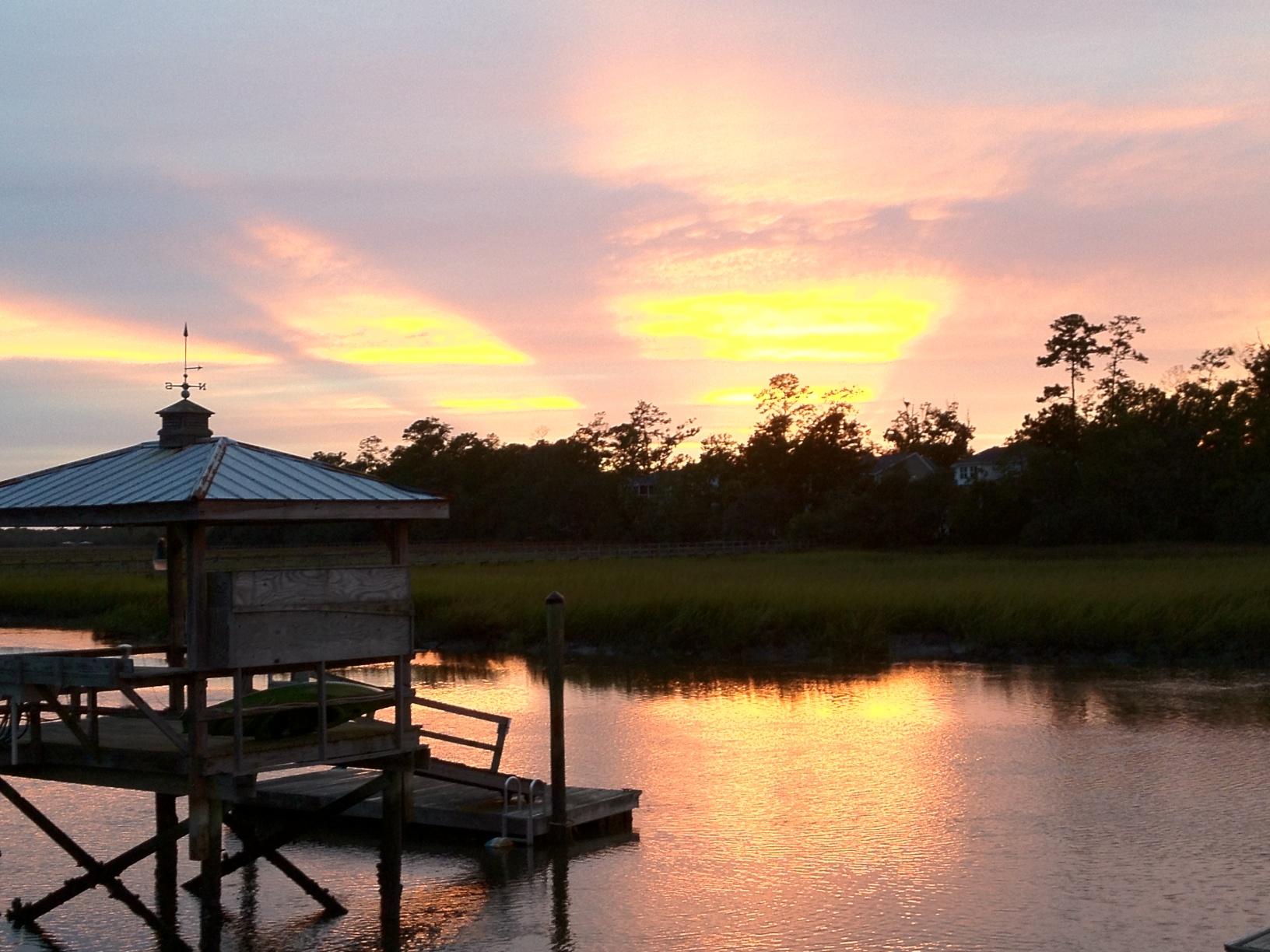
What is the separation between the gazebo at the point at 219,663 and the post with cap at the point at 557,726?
6.70 feet

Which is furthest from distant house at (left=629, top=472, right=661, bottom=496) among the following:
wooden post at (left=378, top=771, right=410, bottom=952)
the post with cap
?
wooden post at (left=378, top=771, right=410, bottom=952)

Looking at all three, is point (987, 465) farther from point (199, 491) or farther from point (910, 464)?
point (199, 491)

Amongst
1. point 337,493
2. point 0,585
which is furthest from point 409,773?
point 0,585

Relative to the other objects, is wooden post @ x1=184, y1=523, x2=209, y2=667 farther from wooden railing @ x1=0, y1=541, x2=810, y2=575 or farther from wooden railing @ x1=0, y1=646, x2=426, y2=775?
wooden railing @ x1=0, y1=541, x2=810, y2=575

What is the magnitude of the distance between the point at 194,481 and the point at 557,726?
461 centimetres

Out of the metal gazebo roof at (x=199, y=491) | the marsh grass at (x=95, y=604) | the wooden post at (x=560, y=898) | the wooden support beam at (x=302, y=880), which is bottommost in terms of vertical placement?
the wooden post at (x=560, y=898)

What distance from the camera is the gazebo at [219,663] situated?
9.69 m

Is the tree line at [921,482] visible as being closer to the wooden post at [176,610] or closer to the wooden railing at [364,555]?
the wooden railing at [364,555]

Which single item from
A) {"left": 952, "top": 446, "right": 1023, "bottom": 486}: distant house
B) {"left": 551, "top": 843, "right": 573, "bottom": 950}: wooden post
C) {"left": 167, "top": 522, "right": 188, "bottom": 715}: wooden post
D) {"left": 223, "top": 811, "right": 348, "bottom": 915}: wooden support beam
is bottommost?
{"left": 551, "top": 843, "right": 573, "bottom": 950}: wooden post

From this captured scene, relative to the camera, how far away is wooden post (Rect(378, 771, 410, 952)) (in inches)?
439

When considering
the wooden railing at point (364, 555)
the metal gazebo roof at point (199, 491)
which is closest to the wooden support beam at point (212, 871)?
the metal gazebo roof at point (199, 491)

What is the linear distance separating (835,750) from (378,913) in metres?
8.51

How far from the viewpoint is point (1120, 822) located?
14.1 metres

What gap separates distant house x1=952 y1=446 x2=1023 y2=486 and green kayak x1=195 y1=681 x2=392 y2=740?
6159 cm
